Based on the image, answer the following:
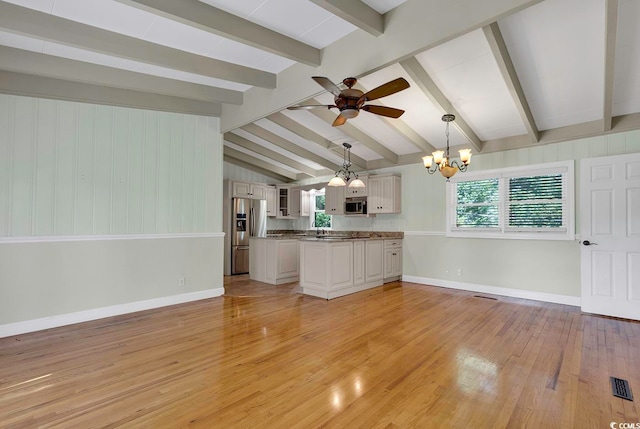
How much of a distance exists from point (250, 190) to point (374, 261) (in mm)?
3765

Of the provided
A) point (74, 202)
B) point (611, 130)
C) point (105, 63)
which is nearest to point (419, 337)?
point (611, 130)

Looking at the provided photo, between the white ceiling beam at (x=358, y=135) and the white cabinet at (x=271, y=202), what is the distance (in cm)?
341

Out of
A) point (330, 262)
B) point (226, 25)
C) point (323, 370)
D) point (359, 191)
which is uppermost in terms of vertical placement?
point (226, 25)

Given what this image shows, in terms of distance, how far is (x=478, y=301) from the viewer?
16.3 feet

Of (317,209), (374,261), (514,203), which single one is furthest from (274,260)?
(514,203)

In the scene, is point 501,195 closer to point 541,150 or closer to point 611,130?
point 541,150

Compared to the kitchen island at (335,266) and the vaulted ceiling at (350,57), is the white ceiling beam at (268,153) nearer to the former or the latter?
the vaulted ceiling at (350,57)

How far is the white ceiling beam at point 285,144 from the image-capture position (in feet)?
19.6

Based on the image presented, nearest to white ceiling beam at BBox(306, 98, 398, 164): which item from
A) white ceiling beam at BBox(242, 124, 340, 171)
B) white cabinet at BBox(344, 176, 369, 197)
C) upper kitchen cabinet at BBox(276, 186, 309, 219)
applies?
white cabinet at BBox(344, 176, 369, 197)

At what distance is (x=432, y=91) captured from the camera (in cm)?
393

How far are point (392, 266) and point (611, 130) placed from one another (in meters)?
3.96

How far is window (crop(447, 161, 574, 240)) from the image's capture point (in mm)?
4914

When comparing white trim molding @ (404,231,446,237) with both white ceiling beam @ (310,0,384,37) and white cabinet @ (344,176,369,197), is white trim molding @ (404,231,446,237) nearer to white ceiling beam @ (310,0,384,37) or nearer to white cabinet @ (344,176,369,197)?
white cabinet @ (344,176,369,197)

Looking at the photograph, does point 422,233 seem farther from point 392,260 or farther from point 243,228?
point 243,228
